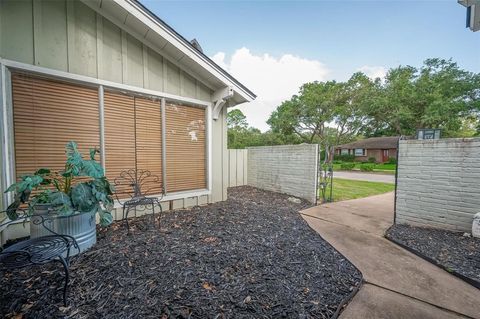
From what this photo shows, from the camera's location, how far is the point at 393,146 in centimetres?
2427

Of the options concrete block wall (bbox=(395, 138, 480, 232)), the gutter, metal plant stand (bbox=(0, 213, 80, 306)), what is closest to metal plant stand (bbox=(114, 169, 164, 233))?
metal plant stand (bbox=(0, 213, 80, 306))

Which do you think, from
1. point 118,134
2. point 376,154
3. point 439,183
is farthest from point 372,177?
point 376,154

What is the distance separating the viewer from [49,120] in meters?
2.70

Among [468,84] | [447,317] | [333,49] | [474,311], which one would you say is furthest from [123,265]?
[468,84]

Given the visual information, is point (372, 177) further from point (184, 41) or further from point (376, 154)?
point (376, 154)

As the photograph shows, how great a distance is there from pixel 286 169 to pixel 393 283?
4295mm

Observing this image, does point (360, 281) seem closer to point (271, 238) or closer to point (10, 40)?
point (271, 238)

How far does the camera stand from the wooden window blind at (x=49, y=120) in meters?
2.53

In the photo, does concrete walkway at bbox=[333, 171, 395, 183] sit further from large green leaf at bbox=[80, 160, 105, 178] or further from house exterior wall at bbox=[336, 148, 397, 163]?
house exterior wall at bbox=[336, 148, 397, 163]

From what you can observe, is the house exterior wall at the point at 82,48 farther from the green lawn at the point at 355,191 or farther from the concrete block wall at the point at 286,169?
the green lawn at the point at 355,191

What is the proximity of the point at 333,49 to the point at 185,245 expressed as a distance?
8743 millimetres

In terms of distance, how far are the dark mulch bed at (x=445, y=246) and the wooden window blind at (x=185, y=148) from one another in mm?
3800

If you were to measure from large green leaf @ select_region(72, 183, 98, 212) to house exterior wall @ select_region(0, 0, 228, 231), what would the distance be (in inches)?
60.8

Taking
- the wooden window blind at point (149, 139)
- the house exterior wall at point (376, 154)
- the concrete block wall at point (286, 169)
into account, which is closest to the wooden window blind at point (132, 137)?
the wooden window blind at point (149, 139)
